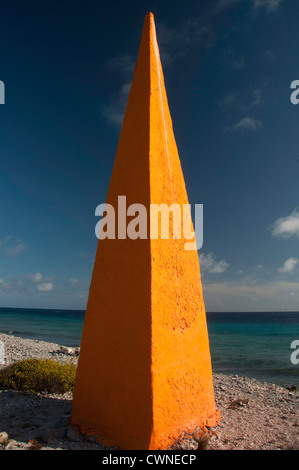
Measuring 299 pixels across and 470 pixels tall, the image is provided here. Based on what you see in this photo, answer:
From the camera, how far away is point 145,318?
411 cm

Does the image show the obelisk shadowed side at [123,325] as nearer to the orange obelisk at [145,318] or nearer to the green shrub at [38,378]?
the orange obelisk at [145,318]

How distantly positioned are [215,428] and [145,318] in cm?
239

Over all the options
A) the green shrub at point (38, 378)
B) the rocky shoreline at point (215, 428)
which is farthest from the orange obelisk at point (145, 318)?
the green shrub at point (38, 378)

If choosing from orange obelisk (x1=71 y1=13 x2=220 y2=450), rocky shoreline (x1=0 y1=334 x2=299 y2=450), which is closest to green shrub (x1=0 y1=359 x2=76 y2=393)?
rocky shoreline (x1=0 y1=334 x2=299 y2=450)

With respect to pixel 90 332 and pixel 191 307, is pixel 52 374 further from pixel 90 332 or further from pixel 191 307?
pixel 191 307

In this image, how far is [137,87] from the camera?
5379 millimetres

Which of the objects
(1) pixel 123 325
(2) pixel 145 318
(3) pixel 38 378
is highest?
(2) pixel 145 318

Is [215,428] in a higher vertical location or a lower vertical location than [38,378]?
lower

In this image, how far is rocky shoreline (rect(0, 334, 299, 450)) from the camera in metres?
4.33

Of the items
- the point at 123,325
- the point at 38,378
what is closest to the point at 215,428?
the point at 123,325

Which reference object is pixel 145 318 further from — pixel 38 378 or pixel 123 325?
pixel 38 378
